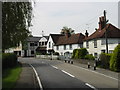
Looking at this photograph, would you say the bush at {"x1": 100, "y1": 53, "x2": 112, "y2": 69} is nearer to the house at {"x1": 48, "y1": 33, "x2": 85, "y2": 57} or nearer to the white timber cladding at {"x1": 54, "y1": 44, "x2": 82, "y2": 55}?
the house at {"x1": 48, "y1": 33, "x2": 85, "y2": 57}

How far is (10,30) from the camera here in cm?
1517

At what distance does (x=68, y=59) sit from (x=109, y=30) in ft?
36.9

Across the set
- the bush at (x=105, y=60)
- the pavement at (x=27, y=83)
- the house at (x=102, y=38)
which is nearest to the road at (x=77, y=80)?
the pavement at (x=27, y=83)

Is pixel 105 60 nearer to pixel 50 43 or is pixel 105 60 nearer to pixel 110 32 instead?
pixel 110 32

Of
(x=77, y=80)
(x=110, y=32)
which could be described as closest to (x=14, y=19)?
(x=77, y=80)

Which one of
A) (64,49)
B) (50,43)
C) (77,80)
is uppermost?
(50,43)

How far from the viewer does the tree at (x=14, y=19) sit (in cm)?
1466

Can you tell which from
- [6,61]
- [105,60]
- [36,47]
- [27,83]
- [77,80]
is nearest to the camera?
[27,83]

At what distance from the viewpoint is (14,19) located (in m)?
15.2

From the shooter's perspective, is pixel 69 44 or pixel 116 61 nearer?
pixel 116 61

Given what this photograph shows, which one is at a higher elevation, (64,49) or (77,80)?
(64,49)

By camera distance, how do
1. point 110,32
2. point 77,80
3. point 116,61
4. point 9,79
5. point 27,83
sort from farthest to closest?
point 110,32, point 116,61, point 9,79, point 77,80, point 27,83

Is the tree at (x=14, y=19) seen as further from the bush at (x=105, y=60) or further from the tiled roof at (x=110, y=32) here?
the tiled roof at (x=110, y=32)

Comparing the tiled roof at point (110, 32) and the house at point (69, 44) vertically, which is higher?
the tiled roof at point (110, 32)
